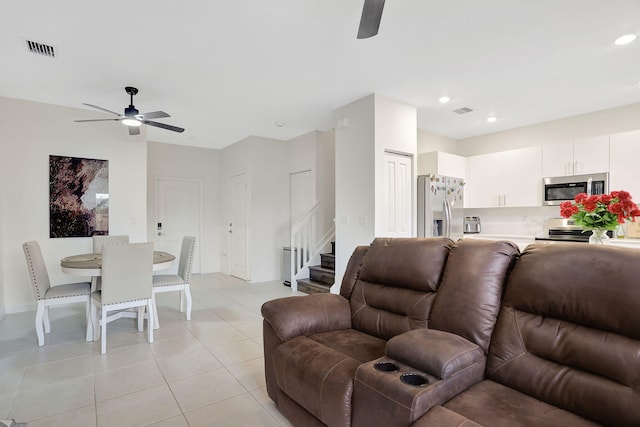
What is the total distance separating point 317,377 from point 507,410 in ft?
2.65

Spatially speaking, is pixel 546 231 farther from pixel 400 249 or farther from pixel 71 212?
pixel 71 212

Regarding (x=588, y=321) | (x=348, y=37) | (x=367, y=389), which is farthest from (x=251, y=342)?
(x=348, y=37)

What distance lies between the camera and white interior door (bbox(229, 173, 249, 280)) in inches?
247

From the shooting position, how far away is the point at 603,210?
2.40 meters

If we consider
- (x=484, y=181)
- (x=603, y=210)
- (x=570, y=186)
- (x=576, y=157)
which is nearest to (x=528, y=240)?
(x=570, y=186)

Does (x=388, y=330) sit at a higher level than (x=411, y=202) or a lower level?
lower

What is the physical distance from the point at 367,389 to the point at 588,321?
97cm

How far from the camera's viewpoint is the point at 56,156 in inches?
173

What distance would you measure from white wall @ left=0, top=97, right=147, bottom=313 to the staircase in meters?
3.06

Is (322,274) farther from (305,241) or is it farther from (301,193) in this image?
(301,193)

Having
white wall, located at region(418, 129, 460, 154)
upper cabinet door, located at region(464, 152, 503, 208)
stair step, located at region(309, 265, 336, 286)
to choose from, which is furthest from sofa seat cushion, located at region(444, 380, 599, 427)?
white wall, located at region(418, 129, 460, 154)

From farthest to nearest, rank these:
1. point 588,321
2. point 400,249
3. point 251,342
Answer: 1. point 251,342
2. point 400,249
3. point 588,321

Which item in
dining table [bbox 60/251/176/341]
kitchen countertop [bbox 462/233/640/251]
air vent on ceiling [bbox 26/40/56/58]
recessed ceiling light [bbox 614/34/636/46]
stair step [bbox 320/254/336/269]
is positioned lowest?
stair step [bbox 320/254/336/269]

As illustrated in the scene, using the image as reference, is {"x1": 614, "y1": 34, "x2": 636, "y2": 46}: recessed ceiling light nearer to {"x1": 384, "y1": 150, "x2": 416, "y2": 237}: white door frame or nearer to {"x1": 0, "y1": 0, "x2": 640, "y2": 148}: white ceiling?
{"x1": 0, "y1": 0, "x2": 640, "y2": 148}: white ceiling
